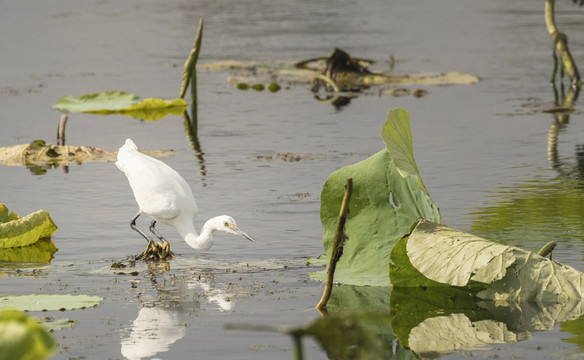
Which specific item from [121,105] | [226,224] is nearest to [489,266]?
[226,224]

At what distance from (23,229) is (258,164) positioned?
462 centimetres

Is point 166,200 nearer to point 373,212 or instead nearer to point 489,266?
point 373,212

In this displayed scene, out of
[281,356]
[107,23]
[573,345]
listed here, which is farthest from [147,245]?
[107,23]

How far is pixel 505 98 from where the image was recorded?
18.8 metres

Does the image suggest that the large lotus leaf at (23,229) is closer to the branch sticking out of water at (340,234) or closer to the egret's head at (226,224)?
the egret's head at (226,224)

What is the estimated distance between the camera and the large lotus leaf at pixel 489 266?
6.39 m

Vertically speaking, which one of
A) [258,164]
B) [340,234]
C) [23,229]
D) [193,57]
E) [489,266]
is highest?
[340,234]

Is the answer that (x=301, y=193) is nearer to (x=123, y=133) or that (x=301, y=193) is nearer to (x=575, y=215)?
(x=575, y=215)

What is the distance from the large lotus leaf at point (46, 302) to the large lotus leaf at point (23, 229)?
72.1 inches

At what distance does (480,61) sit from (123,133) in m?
12.0

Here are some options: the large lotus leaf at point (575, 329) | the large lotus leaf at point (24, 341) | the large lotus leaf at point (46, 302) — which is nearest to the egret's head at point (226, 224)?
the large lotus leaf at point (46, 302)

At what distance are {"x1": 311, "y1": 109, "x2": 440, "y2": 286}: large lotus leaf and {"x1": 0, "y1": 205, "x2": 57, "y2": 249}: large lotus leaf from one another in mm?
2798

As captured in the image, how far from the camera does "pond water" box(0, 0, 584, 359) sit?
6844mm

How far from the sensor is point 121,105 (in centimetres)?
1709
